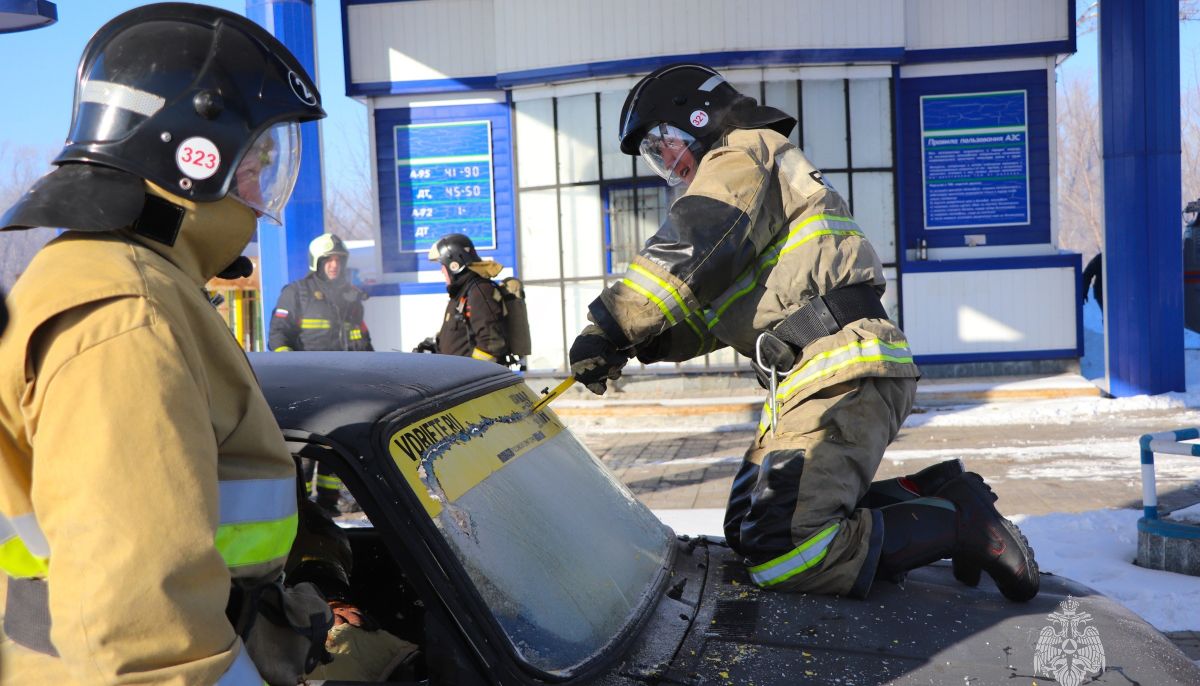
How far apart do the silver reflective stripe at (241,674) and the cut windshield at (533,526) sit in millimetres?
634

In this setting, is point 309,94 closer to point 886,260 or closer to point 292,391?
point 292,391

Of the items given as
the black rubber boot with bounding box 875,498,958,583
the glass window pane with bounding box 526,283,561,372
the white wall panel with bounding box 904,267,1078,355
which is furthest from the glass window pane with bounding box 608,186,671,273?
the black rubber boot with bounding box 875,498,958,583

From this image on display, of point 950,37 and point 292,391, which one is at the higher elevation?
point 950,37

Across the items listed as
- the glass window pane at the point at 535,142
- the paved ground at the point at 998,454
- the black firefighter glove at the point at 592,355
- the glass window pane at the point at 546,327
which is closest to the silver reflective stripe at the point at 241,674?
the black firefighter glove at the point at 592,355

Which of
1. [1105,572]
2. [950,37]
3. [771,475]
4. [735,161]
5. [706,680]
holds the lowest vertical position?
[1105,572]

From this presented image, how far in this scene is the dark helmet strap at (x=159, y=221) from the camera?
1522mm

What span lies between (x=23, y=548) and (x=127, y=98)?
25.9 inches

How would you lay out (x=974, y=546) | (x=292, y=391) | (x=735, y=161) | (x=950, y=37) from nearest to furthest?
1. (x=292, y=391)
2. (x=974, y=546)
3. (x=735, y=161)
4. (x=950, y=37)

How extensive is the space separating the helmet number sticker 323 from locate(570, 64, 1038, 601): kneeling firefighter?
156 cm

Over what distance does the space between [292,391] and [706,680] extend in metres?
1.03

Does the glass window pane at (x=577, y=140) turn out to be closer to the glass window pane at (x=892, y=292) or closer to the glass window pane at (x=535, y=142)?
the glass window pane at (x=535, y=142)

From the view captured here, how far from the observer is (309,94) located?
1.82 metres

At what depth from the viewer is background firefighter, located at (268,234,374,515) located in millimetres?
8164

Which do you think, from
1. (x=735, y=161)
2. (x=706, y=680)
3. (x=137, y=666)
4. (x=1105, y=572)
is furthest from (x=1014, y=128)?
(x=137, y=666)
